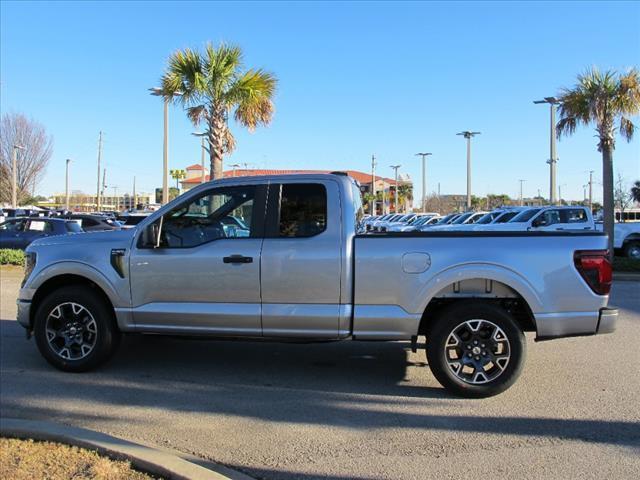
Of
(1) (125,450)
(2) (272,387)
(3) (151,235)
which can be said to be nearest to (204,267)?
(3) (151,235)

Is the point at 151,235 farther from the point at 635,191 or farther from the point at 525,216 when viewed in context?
the point at 635,191

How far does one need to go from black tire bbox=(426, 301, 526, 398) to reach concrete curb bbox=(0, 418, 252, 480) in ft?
7.20

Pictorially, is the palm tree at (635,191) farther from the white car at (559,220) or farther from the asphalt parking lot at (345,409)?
the asphalt parking lot at (345,409)

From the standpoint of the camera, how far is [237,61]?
16141 mm

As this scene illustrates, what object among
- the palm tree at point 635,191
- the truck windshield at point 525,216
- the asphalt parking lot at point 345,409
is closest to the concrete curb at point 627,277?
the truck windshield at point 525,216

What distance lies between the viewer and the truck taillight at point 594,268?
4.89 metres

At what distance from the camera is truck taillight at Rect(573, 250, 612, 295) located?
4.89 meters

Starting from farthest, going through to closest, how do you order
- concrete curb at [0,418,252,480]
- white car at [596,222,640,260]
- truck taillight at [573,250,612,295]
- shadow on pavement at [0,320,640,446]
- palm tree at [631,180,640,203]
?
palm tree at [631,180,640,203], white car at [596,222,640,260], truck taillight at [573,250,612,295], shadow on pavement at [0,320,640,446], concrete curb at [0,418,252,480]

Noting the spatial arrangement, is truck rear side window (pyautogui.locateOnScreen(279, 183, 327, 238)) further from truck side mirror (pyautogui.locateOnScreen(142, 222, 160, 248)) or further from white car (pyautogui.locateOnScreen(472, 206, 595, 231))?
white car (pyautogui.locateOnScreen(472, 206, 595, 231))

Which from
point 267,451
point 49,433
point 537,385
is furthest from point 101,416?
point 537,385

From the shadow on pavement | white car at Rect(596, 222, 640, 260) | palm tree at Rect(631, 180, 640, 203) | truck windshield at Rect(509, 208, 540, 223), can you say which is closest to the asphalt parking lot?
the shadow on pavement

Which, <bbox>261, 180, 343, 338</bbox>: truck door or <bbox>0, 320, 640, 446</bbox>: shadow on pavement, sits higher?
<bbox>261, 180, 343, 338</bbox>: truck door

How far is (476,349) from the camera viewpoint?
5059mm

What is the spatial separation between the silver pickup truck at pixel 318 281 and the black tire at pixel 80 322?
0.01 m
